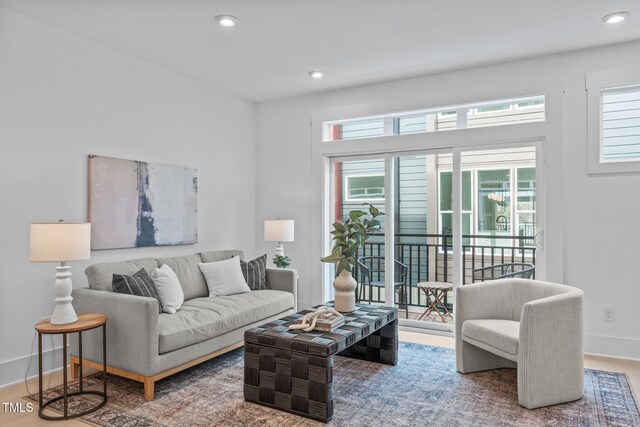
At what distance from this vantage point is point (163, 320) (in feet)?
9.93

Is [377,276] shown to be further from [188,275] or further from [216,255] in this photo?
[188,275]

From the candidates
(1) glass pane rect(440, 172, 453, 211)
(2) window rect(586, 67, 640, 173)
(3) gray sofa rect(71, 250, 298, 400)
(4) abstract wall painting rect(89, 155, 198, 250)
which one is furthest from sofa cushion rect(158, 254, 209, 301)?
(2) window rect(586, 67, 640, 173)

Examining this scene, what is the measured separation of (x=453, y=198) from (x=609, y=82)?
5.39 feet

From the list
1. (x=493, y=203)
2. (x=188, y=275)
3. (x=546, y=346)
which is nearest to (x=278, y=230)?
(x=188, y=275)

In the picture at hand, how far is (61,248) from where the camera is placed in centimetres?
258

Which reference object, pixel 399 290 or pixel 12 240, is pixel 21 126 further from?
pixel 399 290

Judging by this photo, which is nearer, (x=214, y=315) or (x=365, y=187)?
(x=214, y=315)

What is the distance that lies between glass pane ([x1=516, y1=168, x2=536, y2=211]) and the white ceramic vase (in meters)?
1.92

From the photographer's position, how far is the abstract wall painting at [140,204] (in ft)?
11.7

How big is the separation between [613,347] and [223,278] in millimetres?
3538

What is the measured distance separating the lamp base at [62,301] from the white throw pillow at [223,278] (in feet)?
4.63

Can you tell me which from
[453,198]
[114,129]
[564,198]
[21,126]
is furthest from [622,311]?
[21,126]

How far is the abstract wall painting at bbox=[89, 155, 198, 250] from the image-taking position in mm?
3574

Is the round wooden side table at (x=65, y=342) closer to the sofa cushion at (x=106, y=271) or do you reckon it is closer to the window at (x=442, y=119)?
the sofa cushion at (x=106, y=271)
